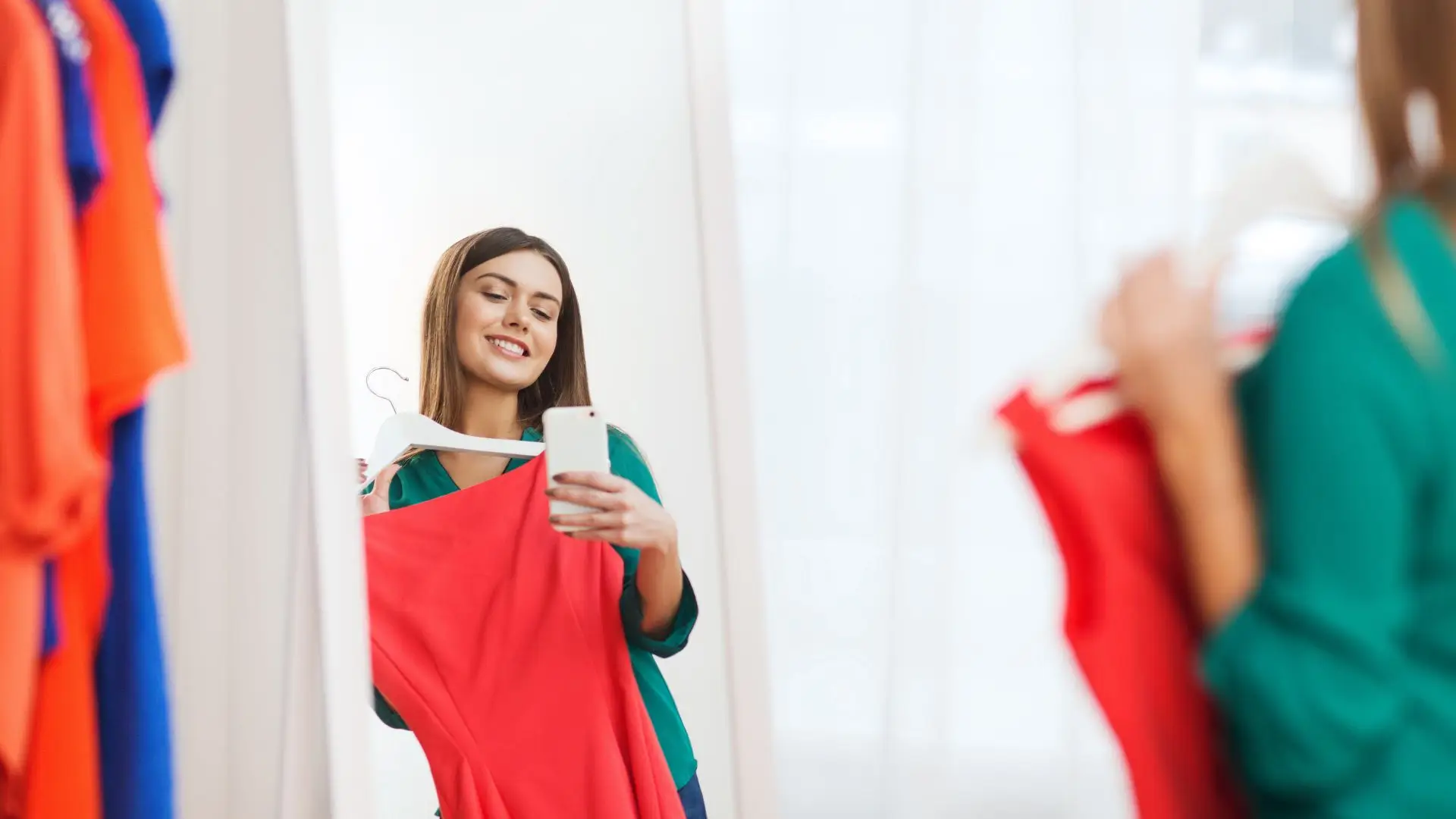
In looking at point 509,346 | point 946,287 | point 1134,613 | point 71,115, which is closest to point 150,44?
point 71,115

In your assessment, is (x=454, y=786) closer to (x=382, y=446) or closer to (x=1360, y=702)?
(x=382, y=446)

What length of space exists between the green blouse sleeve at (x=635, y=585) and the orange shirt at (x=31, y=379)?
79 cm

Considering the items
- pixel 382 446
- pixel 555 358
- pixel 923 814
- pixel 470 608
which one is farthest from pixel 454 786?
pixel 923 814

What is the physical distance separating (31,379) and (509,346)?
0.74 meters

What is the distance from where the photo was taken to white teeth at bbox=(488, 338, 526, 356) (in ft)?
5.10

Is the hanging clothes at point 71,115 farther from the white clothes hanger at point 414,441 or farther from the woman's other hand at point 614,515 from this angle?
the woman's other hand at point 614,515

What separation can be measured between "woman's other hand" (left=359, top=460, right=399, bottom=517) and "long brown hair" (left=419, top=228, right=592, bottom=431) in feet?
0.29

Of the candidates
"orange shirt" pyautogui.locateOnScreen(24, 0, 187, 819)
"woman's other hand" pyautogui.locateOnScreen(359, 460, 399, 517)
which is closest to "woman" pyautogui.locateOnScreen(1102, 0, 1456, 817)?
"orange shirt" pyautogui.locateOnScreen(24, 0, 187, 819)

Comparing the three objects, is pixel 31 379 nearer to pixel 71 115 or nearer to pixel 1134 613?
pixel 71 115

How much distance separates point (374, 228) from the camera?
4.88ft

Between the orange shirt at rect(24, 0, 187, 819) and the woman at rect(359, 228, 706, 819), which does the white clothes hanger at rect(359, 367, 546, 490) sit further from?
the orange shirt at rect(24, 0, 187, 819)

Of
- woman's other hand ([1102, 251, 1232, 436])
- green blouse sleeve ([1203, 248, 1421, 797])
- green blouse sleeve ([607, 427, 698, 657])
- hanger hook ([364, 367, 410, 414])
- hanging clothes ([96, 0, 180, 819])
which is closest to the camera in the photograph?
green blouse sleeve ([1203, 248, 1421, 797])

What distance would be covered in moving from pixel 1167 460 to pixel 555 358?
91 cm

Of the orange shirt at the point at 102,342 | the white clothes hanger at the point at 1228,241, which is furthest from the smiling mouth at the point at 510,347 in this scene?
the white clothes hanger at the point at 1228,241
